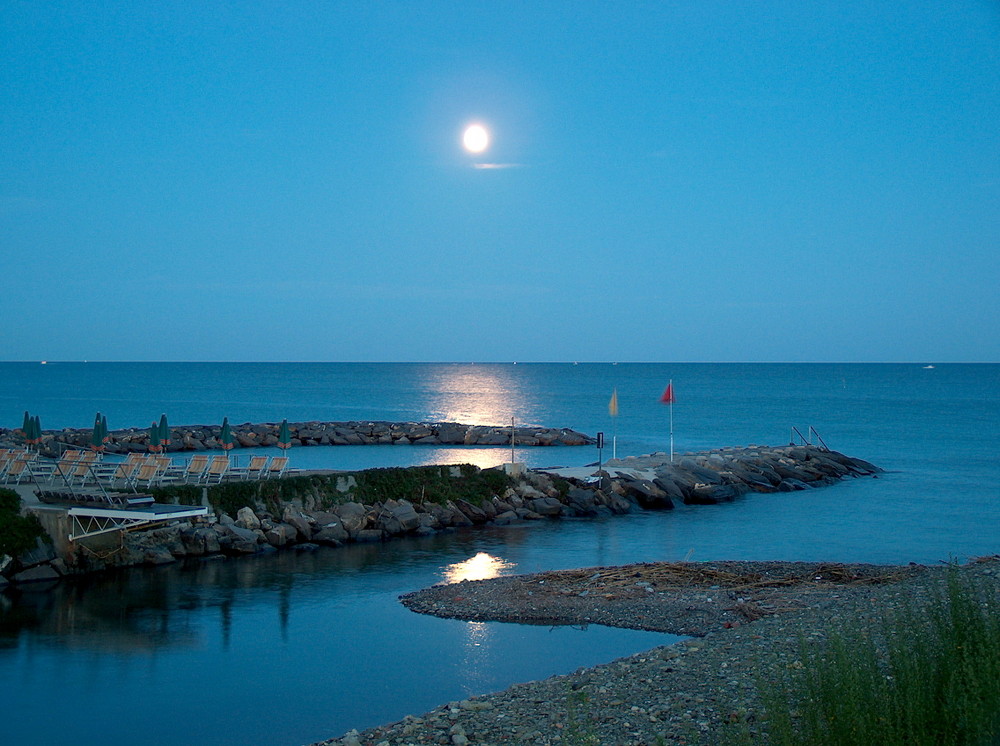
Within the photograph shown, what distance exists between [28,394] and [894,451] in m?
84.5

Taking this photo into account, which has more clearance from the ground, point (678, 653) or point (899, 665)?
point (899, 665)

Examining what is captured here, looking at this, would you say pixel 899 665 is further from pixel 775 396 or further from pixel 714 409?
pixel 775 396

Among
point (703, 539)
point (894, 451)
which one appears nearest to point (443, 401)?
point (894, 451)

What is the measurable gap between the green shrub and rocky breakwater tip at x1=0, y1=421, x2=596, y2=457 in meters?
24.5

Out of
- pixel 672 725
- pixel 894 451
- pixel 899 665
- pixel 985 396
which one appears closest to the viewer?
pixel 899 665

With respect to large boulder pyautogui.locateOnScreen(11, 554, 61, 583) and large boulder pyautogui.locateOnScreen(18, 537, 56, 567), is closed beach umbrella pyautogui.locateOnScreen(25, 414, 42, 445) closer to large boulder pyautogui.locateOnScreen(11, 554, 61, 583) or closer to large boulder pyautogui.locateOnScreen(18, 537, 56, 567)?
large boulder pyautogui.locateOnScreen(18, 537, 56, 567)

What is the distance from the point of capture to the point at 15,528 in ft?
55.6

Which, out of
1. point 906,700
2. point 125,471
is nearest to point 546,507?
point 125,471

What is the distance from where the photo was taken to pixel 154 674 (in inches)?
468

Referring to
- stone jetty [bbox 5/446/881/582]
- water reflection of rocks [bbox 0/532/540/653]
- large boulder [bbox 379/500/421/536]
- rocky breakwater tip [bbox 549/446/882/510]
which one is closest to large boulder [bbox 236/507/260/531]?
stone jetty [bbox 5/446/881/582]

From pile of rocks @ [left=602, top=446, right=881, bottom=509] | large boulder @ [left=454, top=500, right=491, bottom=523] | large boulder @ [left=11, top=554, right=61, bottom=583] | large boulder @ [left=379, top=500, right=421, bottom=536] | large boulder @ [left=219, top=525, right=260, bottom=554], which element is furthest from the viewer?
pile of rocks @ [left=602, top=446, right=881, bottom=509]

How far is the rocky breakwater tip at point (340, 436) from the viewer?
42.9 metres

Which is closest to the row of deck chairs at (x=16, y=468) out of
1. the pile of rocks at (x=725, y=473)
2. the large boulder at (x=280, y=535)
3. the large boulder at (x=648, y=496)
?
the large boulder at (x=280, y=535)

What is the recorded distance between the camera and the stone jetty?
18.6 metres
